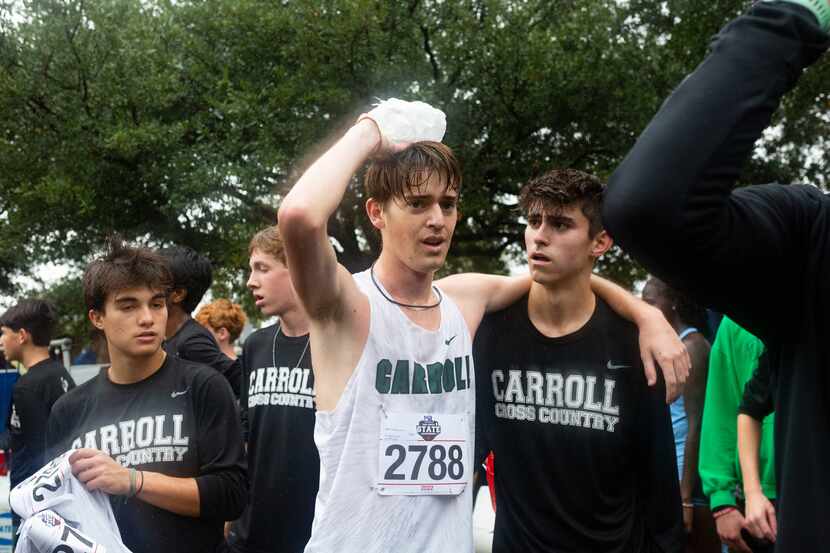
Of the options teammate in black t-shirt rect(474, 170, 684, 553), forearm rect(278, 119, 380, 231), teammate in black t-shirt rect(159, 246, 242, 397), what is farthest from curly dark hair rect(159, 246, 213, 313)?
forearm rect(278, 119, 380, 231)

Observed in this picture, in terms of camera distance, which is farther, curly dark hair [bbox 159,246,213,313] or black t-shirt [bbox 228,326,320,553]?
curly dark hair [bbox 159,246,213,313]

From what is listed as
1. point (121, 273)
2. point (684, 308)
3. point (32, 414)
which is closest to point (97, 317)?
point (121, 273)

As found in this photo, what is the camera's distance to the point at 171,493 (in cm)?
325

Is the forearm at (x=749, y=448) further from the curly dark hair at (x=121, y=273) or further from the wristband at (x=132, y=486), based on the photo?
the curly dark hair at (x=121, y=273)

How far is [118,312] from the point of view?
3.64 meters

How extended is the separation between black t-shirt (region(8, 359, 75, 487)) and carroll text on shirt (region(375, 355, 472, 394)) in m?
3.85

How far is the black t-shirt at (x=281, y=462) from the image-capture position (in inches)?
160

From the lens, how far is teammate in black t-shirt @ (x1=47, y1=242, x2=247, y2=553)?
3.30m

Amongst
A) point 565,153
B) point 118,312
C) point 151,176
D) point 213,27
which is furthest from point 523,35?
point 118,312

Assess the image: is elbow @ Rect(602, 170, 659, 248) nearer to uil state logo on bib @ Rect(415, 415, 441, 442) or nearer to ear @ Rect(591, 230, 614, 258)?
uil state logo on bib @ Rect(415, 415, 441, 442)

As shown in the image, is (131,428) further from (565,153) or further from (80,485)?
(565,153)

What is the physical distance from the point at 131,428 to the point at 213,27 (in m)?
15.3

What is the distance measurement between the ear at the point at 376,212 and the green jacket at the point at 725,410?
1653 millimetres

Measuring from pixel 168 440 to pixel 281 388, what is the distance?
87cm
